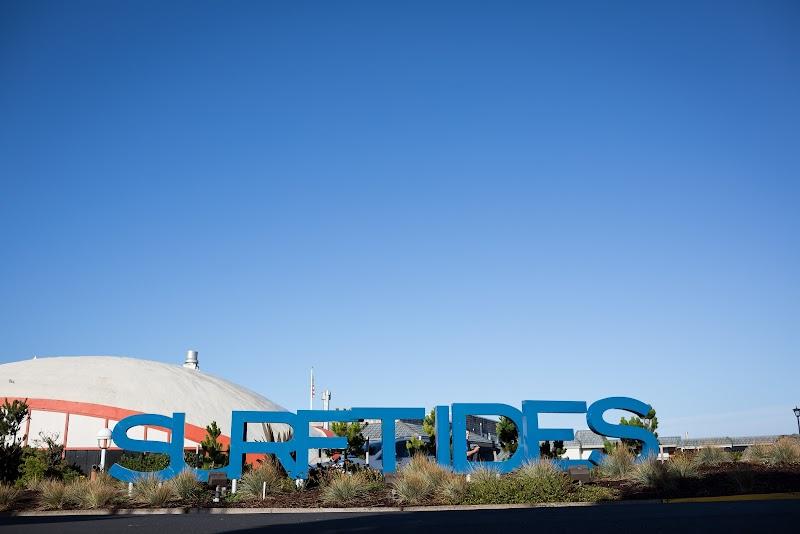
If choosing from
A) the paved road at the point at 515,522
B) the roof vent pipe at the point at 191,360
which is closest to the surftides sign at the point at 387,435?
the paved road at the point at 515,522

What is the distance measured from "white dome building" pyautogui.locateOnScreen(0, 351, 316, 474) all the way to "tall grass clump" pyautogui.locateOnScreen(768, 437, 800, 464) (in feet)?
102

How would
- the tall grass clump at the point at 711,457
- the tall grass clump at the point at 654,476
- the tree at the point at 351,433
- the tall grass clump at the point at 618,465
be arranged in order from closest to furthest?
the tall grass clump at the point at 654,476
the tall grass clump at the point at 618,465
the tall grass clump at the point at 711,457
the tree at the point at 351,433

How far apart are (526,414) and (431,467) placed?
5.70 metres

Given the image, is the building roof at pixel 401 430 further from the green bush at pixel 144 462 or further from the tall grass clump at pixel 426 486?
the tall grass clump at pixel 426 486

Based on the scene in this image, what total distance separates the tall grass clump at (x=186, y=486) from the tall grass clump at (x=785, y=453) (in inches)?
652

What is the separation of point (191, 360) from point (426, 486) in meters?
55.8

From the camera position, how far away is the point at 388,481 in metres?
21.6

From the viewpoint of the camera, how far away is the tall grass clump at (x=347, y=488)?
60.8 feet

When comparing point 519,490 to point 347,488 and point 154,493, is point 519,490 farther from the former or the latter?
point 154,493

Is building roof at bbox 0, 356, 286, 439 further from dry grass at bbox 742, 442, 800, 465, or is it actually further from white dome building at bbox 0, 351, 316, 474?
dry grass at bbox 742, 442, 800, 465

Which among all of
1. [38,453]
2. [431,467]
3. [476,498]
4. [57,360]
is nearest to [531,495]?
[476,498]

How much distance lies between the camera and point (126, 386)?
51.6m

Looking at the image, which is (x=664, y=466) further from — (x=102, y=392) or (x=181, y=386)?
(x=181, y=386)

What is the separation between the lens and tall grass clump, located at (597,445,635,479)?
21.8 m
